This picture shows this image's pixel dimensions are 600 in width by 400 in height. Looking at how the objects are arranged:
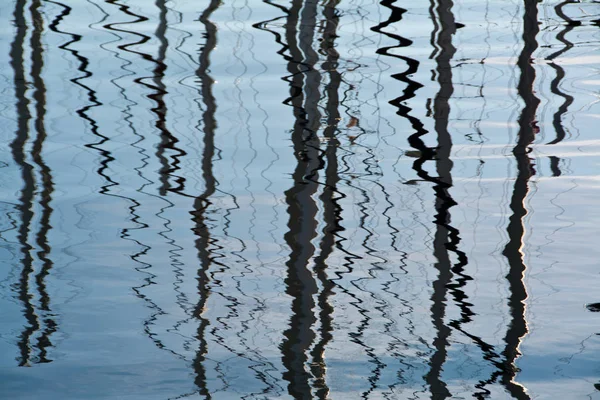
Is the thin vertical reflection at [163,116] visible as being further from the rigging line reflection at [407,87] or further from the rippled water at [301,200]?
the rigging line reflection at [407,87]

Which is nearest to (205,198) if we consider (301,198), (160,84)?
(301,198)

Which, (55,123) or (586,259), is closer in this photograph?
(586,259)

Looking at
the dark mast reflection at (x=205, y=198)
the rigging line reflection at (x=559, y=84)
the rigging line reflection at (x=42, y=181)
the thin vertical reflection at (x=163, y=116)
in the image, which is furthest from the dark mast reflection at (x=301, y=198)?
the rigging line reflection at (x=559, y=84)

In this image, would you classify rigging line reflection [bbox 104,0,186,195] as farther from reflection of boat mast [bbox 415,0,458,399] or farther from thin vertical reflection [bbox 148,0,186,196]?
reflection of boat mast [bbox 415,0,458,399]

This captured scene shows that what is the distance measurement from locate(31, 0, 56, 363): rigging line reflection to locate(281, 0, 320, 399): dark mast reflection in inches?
31.6

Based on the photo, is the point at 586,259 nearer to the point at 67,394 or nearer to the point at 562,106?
the point at 562,106

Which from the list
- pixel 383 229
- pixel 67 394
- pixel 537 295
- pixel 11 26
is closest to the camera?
pixel 67 394

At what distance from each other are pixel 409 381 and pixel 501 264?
0.87 metres

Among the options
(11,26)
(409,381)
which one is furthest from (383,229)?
(11,26)

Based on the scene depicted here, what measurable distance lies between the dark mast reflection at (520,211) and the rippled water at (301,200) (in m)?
0.01

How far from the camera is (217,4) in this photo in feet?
21.5

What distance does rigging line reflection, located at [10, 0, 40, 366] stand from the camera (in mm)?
3041

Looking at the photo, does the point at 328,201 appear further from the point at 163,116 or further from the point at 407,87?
the point at 407,87

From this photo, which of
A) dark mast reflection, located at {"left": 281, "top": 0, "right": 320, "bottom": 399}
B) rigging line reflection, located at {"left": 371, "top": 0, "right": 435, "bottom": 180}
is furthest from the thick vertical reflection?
rigging line reflection, located at {"left": 371, "top": 0, "right": 435, "bottom": 180}
